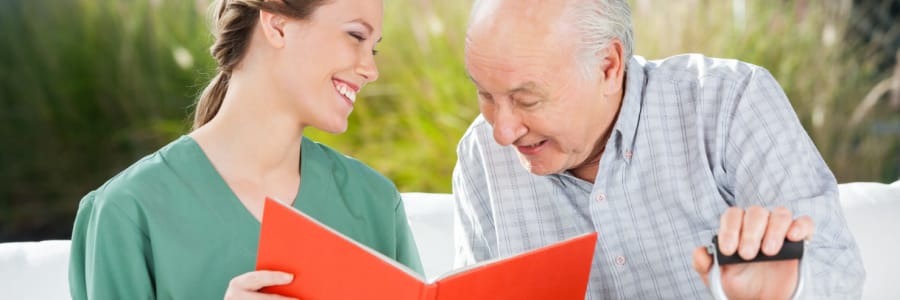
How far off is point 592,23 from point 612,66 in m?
0.12

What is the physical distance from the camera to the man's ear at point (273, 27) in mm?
1734

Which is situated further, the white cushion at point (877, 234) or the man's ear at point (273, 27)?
the white cushion at point (877, 234)

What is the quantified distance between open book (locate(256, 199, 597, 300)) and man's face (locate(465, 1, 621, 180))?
0.34 meters

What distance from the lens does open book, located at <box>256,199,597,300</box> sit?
1.29 meters

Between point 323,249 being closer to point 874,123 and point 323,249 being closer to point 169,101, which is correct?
point 169,101

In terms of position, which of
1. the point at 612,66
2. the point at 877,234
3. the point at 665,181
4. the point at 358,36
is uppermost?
the point at 358,36

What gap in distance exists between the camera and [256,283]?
1392mm

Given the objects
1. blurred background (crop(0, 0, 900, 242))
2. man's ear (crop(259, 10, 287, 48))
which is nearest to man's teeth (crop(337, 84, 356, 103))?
man's ear (crop(259, 10, 287, 48))

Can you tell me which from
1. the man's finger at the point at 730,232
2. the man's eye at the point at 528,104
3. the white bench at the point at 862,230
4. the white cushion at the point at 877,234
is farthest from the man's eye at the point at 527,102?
the white cushion at the point at 877,234

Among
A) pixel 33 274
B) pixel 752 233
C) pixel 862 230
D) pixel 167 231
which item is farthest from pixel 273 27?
pixel 862 230

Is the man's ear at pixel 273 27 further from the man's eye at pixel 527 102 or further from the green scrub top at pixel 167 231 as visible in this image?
the man's eye at pixel 527 102

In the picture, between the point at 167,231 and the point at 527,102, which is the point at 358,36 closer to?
the point at 527,102

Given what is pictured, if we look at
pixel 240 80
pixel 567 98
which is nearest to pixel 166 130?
pixel 240 80

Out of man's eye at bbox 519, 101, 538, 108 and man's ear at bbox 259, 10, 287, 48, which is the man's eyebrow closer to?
man's eye at bbox 519, 101, 538, 108
